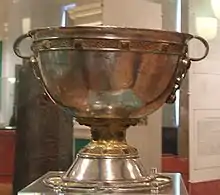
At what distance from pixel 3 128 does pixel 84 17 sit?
652 mm

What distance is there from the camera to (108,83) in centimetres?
77

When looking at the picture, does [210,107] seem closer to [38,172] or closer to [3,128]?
[3,128]

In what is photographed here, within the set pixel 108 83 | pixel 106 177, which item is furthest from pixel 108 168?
pixel 108 83

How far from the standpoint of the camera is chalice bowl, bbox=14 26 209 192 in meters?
0.77

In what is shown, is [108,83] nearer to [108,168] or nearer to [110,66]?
[110,66]

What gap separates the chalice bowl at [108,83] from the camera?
77 centimetres

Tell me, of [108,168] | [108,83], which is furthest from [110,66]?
[108,168]

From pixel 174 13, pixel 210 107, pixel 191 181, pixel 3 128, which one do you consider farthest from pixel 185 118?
pixel 3 128

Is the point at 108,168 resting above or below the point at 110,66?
below

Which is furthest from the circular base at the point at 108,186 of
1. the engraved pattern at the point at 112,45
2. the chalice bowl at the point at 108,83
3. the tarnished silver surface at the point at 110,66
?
the engraved pattern at the point at 112,45

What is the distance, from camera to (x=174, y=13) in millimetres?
2652

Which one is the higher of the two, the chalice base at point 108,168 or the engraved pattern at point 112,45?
the engraved pattern at point 112,45

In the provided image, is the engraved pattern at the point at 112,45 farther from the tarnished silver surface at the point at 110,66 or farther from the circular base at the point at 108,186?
the circular base at the point at 108,186

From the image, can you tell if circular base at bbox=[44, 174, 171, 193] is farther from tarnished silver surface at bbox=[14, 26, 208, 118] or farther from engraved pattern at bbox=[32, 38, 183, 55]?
engraved pattern at bbox=[32, 38, 183, 55]
